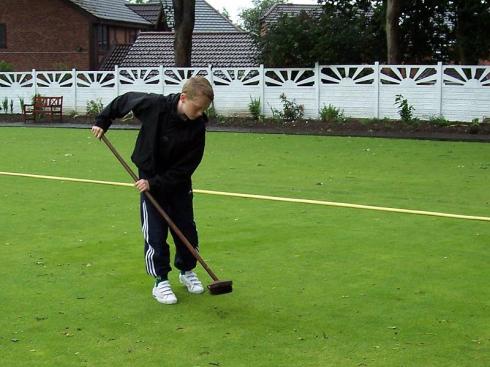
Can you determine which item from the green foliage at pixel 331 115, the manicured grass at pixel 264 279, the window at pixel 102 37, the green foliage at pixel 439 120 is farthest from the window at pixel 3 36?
the manicured grass at pixel 264 279

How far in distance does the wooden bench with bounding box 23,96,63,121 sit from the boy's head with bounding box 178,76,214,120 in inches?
868

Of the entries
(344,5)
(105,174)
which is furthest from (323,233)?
(344,5)

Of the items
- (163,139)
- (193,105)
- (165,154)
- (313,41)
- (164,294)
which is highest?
(313,41)

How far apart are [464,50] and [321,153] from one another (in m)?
15.4

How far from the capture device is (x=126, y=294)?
6.48 metres

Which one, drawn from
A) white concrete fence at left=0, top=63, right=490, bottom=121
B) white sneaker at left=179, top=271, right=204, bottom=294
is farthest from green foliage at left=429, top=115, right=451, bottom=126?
white sneaker at left=179, top=271, right=204, bottom=294

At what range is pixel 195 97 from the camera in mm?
5953

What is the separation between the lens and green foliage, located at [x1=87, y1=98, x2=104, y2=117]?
2802 cm

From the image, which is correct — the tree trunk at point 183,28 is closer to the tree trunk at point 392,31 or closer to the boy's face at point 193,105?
the tree trunk at point 392,31

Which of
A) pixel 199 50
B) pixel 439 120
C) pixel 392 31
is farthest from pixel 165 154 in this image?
pixel 199 50

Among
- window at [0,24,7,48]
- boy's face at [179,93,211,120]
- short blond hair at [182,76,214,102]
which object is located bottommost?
boy's face at [179,93,211,120]

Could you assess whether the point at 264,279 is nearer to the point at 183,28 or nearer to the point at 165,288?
the point at 165,288

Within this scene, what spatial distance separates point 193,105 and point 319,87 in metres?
19.1

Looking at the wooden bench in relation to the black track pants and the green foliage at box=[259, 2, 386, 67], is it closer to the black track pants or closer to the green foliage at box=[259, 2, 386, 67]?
the green foliage at box=[259, 2, 386, 67]
